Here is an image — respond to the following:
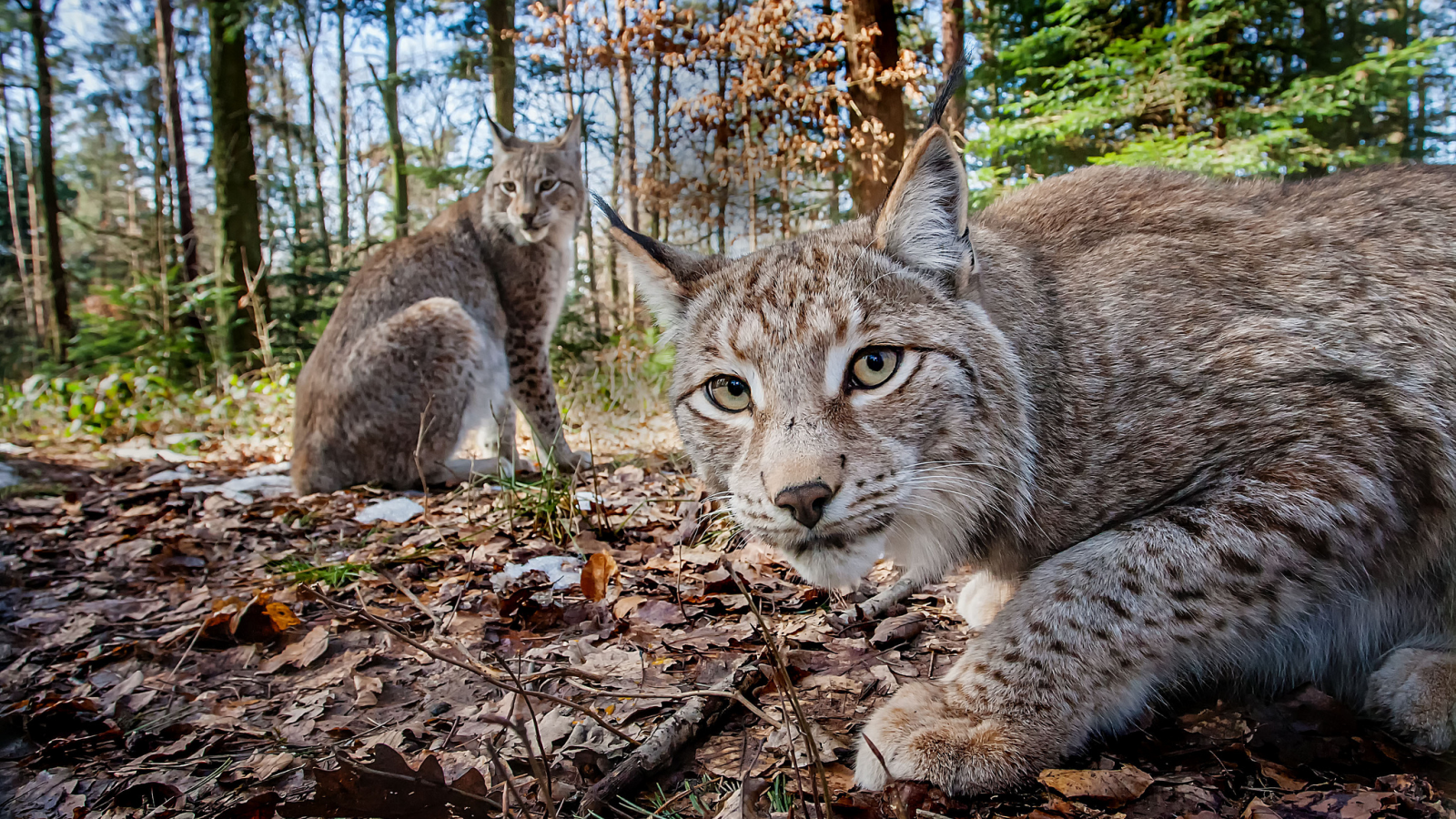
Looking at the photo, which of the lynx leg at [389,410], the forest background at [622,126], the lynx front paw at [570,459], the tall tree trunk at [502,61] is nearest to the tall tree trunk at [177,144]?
the forest background at [622,126]

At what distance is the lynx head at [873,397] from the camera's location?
1952 mm

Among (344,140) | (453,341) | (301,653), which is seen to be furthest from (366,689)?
(344,140)

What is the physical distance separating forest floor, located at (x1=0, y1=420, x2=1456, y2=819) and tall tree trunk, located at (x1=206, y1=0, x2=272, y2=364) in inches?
289

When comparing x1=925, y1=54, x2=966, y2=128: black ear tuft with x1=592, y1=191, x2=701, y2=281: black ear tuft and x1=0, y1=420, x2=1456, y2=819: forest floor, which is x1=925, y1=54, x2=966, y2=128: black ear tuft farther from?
x1=0, y1=420, x2=1456, y2=819: forest floor

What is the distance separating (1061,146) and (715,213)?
406cm

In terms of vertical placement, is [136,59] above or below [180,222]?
above

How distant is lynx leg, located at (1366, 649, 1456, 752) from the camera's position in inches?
74.0

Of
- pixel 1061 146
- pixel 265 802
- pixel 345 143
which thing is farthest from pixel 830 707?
pixel 345 143

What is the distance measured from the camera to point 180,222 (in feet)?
40.5

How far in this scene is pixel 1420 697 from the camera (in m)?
1.93

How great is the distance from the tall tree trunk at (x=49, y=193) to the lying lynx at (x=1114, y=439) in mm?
7895

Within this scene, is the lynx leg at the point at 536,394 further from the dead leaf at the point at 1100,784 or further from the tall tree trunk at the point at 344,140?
the tall tree trunk at the point at 344,140

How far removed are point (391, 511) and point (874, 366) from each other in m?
3.59

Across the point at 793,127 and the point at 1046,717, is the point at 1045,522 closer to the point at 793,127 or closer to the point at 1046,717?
the point at 1046,717
